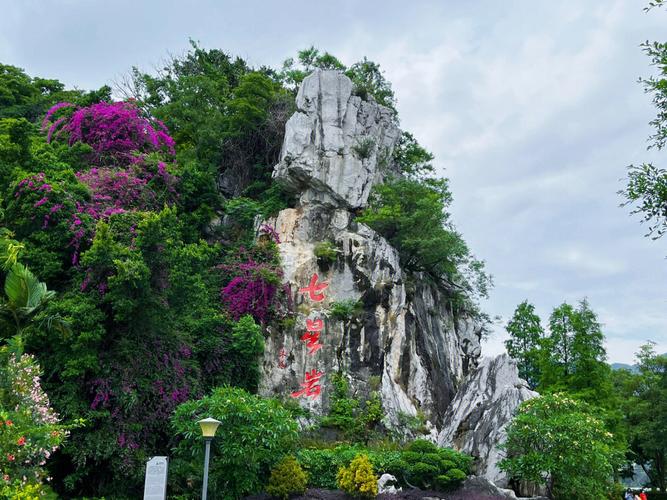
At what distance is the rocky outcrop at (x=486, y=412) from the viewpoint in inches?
449

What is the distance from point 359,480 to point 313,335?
5.28 meters

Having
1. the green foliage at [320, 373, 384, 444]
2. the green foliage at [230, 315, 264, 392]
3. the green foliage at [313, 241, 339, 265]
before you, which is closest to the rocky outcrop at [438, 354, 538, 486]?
the green foliage at [320, 373, 384, 444]

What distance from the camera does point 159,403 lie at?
10.3m

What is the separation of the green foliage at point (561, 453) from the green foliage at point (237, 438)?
411 cm

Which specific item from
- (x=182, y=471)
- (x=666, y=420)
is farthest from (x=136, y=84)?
(x=666, y=420)

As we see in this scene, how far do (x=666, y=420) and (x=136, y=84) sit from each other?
21.5 meters

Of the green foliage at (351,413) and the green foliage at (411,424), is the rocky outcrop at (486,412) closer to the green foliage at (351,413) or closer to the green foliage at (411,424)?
the green foliage at (411,424)

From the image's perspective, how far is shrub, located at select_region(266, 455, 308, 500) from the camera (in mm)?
9141

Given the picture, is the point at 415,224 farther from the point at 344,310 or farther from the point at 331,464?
the point at 331,464

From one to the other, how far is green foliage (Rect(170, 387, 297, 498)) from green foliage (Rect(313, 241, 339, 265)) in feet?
20.2

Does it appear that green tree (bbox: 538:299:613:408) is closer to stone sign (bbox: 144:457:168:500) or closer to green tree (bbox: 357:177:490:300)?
green tree (bbox: 357:177:490:300)

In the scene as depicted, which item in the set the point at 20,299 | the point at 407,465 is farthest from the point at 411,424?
the point at 20,299

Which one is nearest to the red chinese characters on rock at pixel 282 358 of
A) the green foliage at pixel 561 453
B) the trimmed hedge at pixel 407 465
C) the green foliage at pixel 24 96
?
the trimmed hedge at pixel 407 465

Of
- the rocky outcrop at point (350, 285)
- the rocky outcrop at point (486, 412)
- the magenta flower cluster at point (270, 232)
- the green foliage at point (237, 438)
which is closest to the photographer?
the green foliage at point (237, 438)
